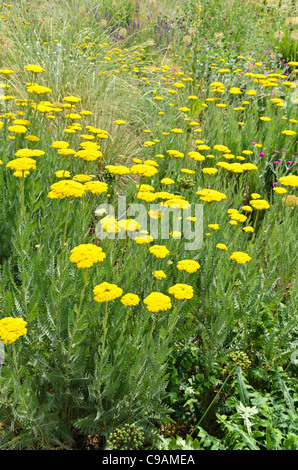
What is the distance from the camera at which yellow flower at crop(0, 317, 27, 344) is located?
4.42 feet

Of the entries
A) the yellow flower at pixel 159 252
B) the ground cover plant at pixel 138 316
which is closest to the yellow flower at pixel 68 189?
the ground cover plant at pixel 138 316

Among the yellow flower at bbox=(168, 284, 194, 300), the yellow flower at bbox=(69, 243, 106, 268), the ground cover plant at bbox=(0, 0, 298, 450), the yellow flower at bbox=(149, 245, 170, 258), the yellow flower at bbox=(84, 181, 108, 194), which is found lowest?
the ground cover plant at bbox=(0, 0, 298, 450)

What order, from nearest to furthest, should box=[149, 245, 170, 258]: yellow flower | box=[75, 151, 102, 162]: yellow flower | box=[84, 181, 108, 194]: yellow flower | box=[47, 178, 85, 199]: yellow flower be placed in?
1. box=[47, 178, 85, 199]: yellow flower
2. box=[149, 245, 170, 258]: yellow flower
3. box=[84, 181, 108, 194]: yellow flower
4. box=[75, 151, 102, 162]: yellow flower

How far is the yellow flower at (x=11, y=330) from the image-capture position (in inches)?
53.0

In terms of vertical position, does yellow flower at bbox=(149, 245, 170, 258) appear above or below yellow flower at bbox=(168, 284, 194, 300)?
above

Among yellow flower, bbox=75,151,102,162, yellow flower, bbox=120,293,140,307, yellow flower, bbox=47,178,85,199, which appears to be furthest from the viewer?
yellow flower, bbox=75,151,102,162

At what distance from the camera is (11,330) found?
1372mm

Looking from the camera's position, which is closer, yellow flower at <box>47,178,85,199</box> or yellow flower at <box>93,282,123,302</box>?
yellow flower at <box>93,282,123,302</box>

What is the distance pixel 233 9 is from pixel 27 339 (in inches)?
341

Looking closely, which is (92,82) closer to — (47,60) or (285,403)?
(47,60)

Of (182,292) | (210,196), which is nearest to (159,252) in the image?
(182,292)
